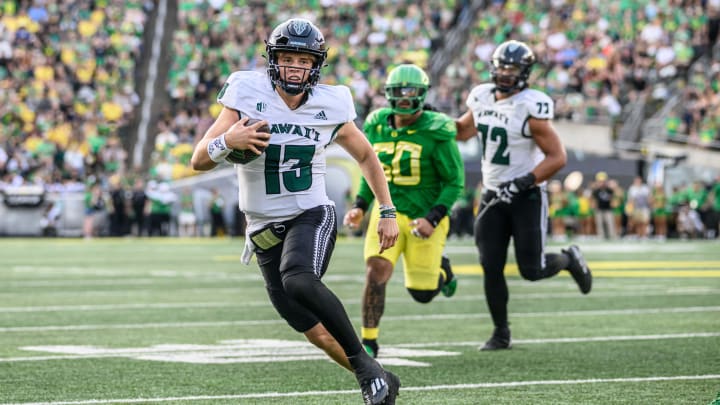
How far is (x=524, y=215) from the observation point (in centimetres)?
852

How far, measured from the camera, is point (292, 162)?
575cm

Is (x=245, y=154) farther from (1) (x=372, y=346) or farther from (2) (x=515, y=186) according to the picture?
(2) (x=515, y=186)

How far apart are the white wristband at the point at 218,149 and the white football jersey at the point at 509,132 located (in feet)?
11.4

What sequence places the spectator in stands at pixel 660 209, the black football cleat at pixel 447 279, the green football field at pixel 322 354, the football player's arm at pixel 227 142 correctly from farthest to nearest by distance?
the spectator in stands at pixel 660 209 → the black football cleat at pixel 447 279 → the green football field at pixel 322 354 → the football player's arm at pixel 227 142

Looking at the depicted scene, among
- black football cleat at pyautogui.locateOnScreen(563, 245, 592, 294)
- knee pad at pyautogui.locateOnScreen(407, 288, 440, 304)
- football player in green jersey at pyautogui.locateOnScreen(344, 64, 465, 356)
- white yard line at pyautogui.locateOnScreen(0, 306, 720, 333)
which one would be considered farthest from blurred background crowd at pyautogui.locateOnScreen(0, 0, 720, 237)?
knee pad at pyautogui.locateOnScreen(407, 288, 440, 304)

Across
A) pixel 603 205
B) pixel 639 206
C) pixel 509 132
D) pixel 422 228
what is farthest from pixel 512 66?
pixel 603 205

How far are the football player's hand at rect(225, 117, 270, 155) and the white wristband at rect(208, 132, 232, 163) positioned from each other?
0.09 ft

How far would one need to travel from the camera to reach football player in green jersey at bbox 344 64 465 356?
820 cm

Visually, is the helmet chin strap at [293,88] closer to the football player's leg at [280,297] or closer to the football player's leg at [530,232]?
the football player's leg at [280,297]

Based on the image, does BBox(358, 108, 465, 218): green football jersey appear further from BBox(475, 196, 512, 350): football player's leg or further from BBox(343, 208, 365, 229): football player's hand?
BBox(343, 208, 365, 229): football player's hand

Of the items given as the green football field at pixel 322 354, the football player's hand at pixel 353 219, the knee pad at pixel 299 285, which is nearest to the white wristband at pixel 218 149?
the knee pad at pixel 299 285

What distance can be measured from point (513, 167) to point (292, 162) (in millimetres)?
3120

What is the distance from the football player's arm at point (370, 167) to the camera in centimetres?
588

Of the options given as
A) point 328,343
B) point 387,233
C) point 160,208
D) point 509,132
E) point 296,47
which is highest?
point 296,47
